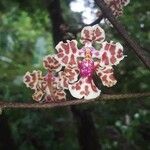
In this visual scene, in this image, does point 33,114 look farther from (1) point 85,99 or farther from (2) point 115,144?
(1) point 85,99

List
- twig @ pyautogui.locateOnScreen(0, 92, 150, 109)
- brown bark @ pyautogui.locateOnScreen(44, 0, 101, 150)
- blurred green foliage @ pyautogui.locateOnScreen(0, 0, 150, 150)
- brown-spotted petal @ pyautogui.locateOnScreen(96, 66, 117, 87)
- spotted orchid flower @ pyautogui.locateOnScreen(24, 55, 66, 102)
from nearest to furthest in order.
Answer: twig @ pyautogui.locateOnScreen(0, 92, 150, 109)
brown-spotted petal @ pyautogui.locateOnScreen(96, 66, 117, 87)
spotted orchid flower @ pyautogui.locateOnScreen(24, 55, 66, 102)
blurred green foliage @ pyautogui.locateOnScreen(0, 0, 150, 150)
brown bark @ pyautogui.locateOnScreen(44, 0, 101, 150)

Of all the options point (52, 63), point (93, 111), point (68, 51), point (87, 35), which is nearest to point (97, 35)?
point (87, 35)

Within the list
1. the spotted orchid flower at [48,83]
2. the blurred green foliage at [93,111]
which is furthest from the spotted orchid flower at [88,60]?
the blurred green foliage at [93,111]

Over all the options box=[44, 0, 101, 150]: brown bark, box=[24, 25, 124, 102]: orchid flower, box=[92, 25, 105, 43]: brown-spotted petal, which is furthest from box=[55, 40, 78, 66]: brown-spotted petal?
box=[44, 0, 101, 150]: brown bark

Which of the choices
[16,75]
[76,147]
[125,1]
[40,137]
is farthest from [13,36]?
[125,1]

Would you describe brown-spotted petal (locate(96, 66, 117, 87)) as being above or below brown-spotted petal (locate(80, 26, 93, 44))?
below

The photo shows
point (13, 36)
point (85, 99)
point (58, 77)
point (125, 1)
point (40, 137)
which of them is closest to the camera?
point (85, 99)

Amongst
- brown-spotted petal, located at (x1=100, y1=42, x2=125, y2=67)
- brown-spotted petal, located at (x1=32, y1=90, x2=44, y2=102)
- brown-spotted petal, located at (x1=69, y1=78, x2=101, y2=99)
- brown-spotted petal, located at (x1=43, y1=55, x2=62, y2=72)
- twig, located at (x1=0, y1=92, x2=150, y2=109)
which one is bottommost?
twig, located at (x1=0, y1=92, x2=150, y2=109)

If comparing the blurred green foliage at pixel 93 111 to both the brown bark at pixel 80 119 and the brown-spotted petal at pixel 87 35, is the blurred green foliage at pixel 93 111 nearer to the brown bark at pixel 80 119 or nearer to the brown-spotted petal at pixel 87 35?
the brown bark at pixel 80 119

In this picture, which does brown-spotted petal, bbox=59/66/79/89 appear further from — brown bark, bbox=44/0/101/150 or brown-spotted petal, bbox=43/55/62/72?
brown bark, bbox=44/0/101/150

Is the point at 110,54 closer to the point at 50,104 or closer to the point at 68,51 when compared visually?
the point at 68,51

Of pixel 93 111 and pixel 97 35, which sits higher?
pixel 93 111
